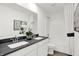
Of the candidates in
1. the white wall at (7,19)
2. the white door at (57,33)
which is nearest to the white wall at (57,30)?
the white door at (57,33)

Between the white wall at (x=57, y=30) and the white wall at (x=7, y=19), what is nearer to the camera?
the white wall at (x=7, y=19)

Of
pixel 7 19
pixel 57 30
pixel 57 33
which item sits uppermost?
pixel 7 19

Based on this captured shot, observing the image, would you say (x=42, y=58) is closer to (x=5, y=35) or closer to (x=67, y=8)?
(x=5, y=35)

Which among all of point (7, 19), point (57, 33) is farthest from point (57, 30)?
point (7, 19)

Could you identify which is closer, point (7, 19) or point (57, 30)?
point (7, 19)

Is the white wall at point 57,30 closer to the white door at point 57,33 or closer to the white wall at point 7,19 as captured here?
the white door at point 57,33

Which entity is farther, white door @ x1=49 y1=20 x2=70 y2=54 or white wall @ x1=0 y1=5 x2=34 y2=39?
white door @ x1=49 y1=20 x2=70 y2=54

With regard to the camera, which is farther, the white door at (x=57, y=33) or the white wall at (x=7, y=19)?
the white door at (x=57, y=33)

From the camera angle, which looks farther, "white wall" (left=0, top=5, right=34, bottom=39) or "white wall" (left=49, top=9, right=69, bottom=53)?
"white wall" (left=49, top=9, right=69, bottom=53)

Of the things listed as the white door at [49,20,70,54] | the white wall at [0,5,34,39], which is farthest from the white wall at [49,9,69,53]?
the white wall at [0,5,34,39]

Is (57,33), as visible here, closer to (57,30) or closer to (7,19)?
(57,30)

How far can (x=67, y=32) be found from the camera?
112 inches

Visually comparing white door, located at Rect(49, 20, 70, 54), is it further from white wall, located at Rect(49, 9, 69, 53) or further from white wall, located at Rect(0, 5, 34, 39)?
white wall, located at Rect(0, 5, 34, 39)

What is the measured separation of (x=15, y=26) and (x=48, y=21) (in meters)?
2.43
